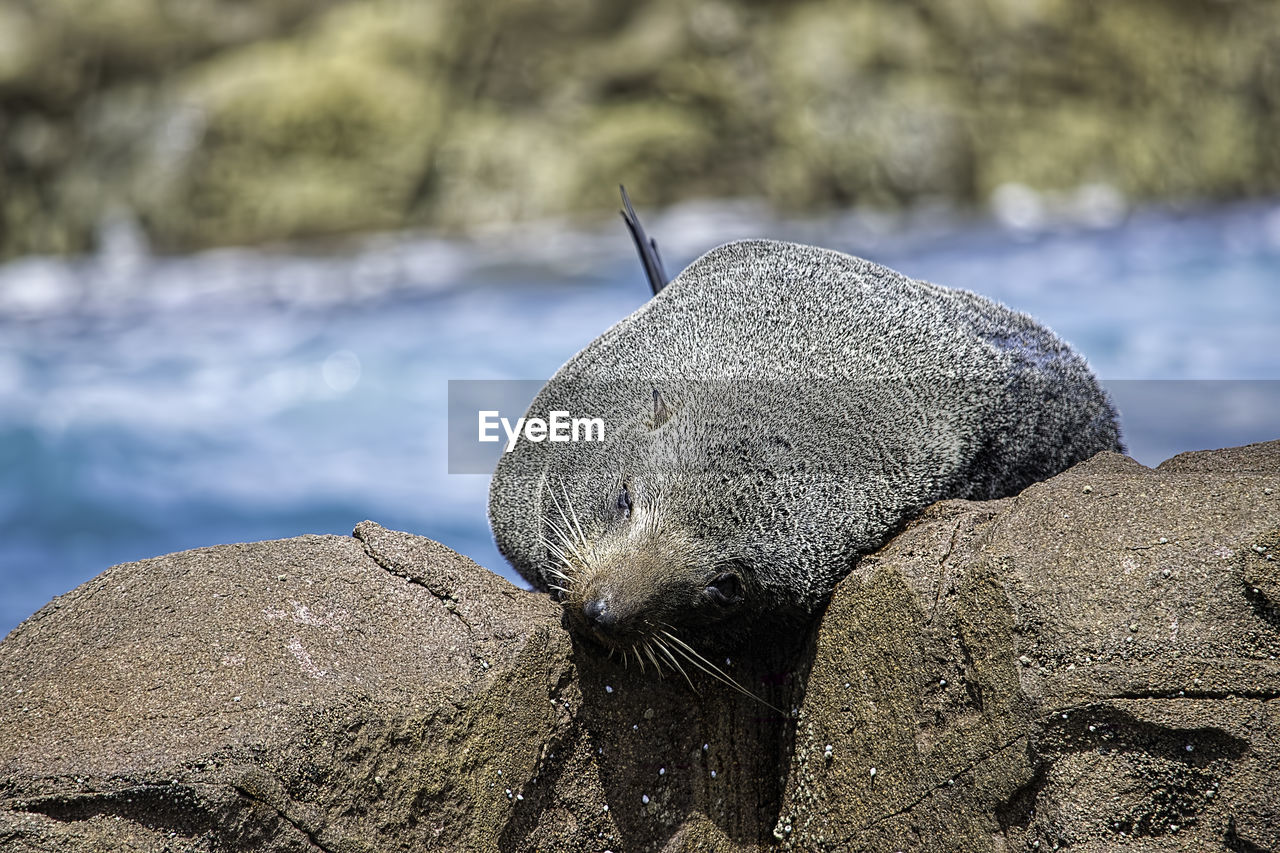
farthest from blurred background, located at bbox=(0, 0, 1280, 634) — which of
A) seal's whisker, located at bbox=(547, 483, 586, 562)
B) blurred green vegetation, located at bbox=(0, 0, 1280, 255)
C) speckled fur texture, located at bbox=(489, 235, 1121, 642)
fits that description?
seal's whisker, located at bbox=(547, 483, 586, 562)

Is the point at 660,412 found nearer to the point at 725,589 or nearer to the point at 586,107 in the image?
the point at 725,589

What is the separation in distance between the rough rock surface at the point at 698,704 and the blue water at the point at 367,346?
21.4ft

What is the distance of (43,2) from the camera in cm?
1825

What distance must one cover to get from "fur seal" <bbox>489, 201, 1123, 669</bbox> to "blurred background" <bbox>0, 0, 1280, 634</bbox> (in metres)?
9.73

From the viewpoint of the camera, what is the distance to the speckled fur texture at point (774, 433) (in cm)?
340

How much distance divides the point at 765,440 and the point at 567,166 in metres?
15.2

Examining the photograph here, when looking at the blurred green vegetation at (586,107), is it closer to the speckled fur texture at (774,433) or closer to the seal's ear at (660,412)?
the speckled fur texture at (774,433)

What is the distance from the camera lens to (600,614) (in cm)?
315

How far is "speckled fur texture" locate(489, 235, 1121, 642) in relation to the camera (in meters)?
3.40

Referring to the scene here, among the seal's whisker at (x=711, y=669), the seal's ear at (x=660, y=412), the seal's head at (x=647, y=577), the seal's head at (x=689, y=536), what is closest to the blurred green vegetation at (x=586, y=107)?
the seal's ear at (x=660, y=412)

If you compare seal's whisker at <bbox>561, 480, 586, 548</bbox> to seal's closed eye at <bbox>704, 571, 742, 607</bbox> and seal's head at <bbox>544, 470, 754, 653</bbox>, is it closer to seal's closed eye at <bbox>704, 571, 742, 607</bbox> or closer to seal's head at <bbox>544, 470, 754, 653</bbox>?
seal's head at <bbox>544, 470, 754, 653</bbox>

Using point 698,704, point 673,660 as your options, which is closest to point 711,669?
point 698,704

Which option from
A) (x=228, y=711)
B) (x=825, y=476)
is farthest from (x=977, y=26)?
(x=228, y=711)

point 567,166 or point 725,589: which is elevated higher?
point 567,166
